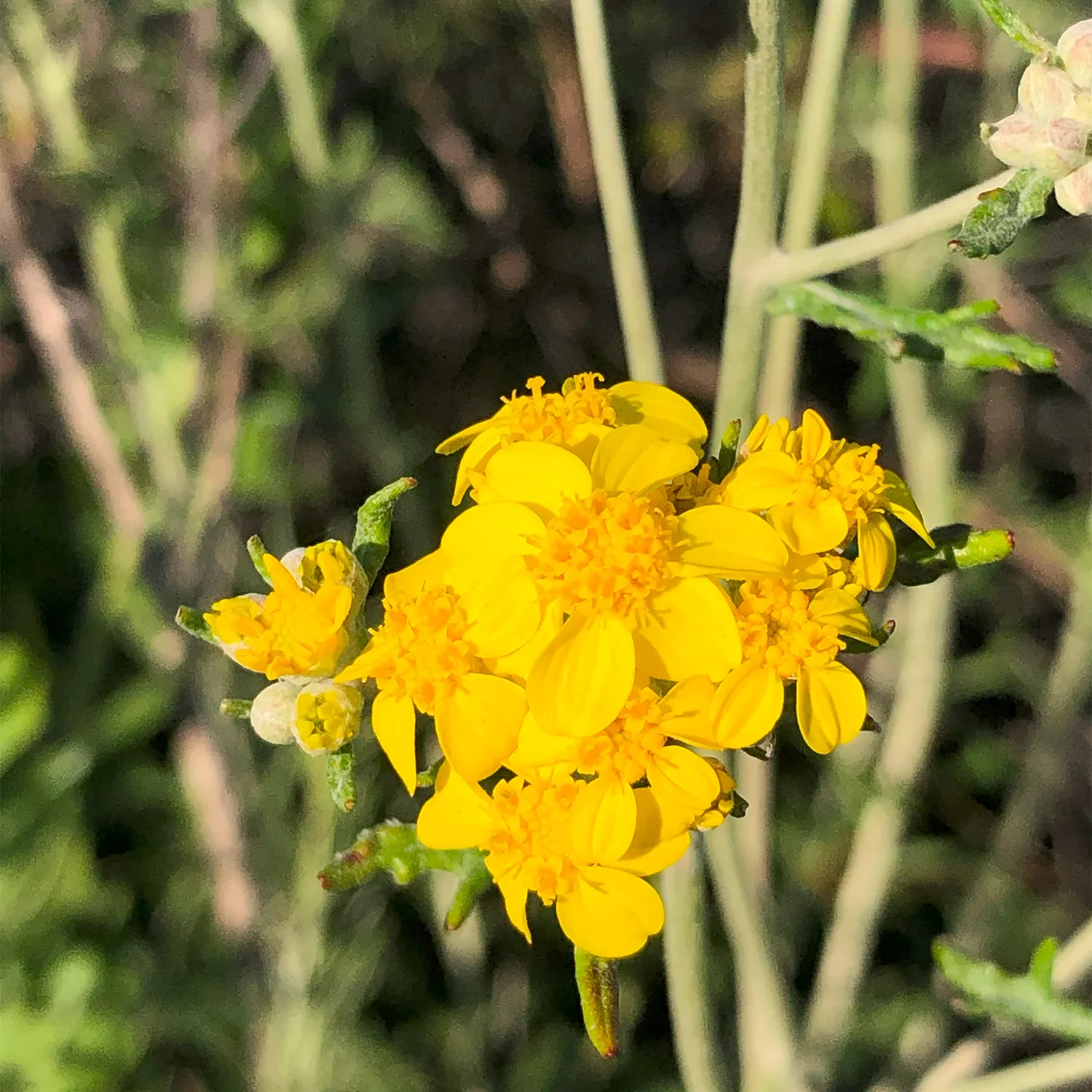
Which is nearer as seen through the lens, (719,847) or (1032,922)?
(719,847)

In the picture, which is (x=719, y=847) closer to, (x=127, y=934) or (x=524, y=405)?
(x=524, y=405)

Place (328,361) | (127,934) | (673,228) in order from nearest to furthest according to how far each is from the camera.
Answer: (127,934), (328,361), (673,228)

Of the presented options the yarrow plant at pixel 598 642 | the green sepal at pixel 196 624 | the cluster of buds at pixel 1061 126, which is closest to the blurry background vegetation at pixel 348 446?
the cluster of buds at pixel 1061 126

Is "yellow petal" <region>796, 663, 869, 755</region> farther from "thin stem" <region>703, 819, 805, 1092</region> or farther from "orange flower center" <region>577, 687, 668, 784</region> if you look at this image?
"thin stem" <region>703, 819, 805, 1092</region>

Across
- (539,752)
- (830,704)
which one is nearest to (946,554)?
(830,704)

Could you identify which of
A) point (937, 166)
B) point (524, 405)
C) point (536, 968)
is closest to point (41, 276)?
point (524, 405)

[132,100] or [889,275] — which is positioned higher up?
[132,100]
